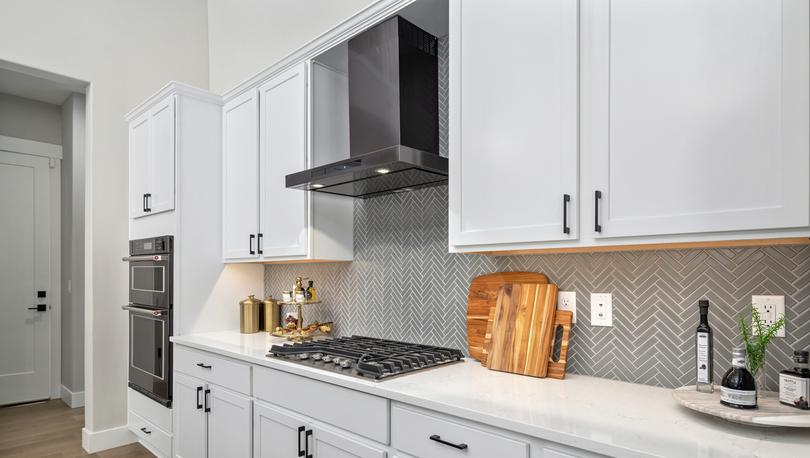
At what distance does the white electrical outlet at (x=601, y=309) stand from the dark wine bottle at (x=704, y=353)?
33 cm

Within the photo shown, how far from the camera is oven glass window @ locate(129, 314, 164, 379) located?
121 inches

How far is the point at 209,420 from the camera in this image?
265cm

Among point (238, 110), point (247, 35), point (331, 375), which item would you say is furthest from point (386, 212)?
point (247, 35)

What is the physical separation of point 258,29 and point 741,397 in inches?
147

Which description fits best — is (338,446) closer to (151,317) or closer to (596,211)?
(596,211)

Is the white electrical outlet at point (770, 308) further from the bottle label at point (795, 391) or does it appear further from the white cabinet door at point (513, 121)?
the white cabinet door at point (513, 121)

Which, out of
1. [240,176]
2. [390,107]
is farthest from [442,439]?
[240,176]

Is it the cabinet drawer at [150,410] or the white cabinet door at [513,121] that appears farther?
the cabinet drawer at [150,410]

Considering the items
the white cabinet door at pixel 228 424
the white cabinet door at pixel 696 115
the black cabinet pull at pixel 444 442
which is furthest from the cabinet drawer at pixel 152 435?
the white cabinet door at pixel 696 115

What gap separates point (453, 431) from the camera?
1.45 metres

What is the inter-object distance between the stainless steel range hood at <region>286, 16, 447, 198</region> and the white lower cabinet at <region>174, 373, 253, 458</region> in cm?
117

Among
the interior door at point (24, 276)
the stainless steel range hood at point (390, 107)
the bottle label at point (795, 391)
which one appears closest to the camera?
the bottle label at point (795, 391)

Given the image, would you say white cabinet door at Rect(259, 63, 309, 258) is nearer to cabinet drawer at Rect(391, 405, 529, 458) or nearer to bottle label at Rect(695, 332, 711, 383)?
cabinet drawer at Rect(391, 405, 529, 458)

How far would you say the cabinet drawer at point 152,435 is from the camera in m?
3.04
